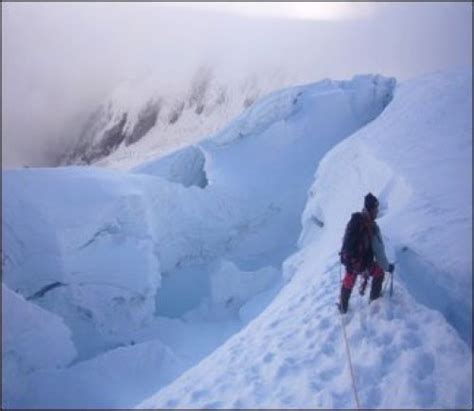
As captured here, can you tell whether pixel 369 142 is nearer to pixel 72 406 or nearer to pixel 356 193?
pixel 356 193

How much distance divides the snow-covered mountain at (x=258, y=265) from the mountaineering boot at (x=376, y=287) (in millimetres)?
204

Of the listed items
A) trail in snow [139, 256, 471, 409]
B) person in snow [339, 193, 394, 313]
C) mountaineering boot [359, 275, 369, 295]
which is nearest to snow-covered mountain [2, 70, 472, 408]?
trail in snow [139, 256, 471, 409]

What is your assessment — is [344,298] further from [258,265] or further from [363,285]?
[258,265]

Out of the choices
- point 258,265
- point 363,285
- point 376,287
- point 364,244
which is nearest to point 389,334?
point 376,287

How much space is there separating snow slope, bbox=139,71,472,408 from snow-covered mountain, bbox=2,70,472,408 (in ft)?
0.06

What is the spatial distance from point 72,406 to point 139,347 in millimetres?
1836

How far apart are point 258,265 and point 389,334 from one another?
→ 10.7 m

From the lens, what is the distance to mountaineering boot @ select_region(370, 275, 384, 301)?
18.5ft

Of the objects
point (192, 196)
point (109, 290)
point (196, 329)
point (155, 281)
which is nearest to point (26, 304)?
point (109, 290)

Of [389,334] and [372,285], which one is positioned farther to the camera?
[372,285]

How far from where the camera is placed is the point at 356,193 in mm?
10414

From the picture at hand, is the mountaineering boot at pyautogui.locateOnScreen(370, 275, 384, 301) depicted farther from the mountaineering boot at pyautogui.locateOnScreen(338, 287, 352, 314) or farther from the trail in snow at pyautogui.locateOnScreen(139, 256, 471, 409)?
the mountaineering boot at pyautogui.locateOnScreen(338, 287, 352, 314)

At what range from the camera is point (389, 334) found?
5.22 m

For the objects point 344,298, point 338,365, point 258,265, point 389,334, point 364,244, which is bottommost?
point 258,265
